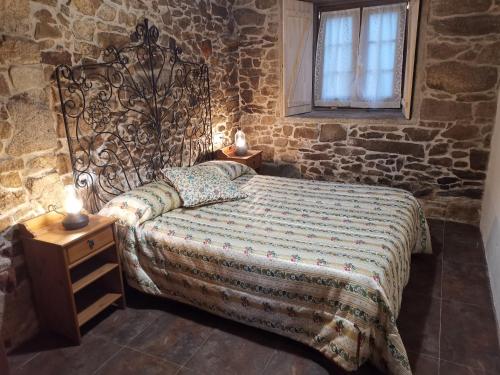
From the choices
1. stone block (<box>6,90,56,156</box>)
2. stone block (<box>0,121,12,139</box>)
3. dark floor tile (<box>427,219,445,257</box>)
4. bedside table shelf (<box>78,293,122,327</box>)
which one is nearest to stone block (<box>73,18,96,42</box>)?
stone block (<box>6,90,56,156</box>)

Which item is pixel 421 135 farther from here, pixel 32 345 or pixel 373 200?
pixel 32 345

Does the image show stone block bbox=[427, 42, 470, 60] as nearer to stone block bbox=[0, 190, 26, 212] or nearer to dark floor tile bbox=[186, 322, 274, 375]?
dark floor tile bbox=[186, 322, 274, 375]

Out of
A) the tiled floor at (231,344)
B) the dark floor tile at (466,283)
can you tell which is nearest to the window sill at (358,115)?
the dark floor tile at (466,283)

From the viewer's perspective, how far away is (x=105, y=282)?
2475 mm

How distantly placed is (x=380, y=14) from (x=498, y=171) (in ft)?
7.16

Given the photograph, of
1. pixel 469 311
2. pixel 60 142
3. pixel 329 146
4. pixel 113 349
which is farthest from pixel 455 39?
pixel 113 349

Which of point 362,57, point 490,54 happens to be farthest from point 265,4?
point 490,54

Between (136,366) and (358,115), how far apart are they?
3.26 metres

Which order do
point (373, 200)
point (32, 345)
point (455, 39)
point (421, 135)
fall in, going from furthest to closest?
1. point (421, 135)
2. point (455, 39)
3. point (373, 200)
4. point (32, 345)

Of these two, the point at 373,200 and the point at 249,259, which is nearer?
the point at 249,259

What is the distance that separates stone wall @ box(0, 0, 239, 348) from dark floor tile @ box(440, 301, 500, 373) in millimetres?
2459

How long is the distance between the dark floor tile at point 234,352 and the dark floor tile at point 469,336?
99cm

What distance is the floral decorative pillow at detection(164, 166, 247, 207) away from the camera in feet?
9.15

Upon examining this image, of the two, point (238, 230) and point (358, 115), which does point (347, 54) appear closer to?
point (358, 115)
